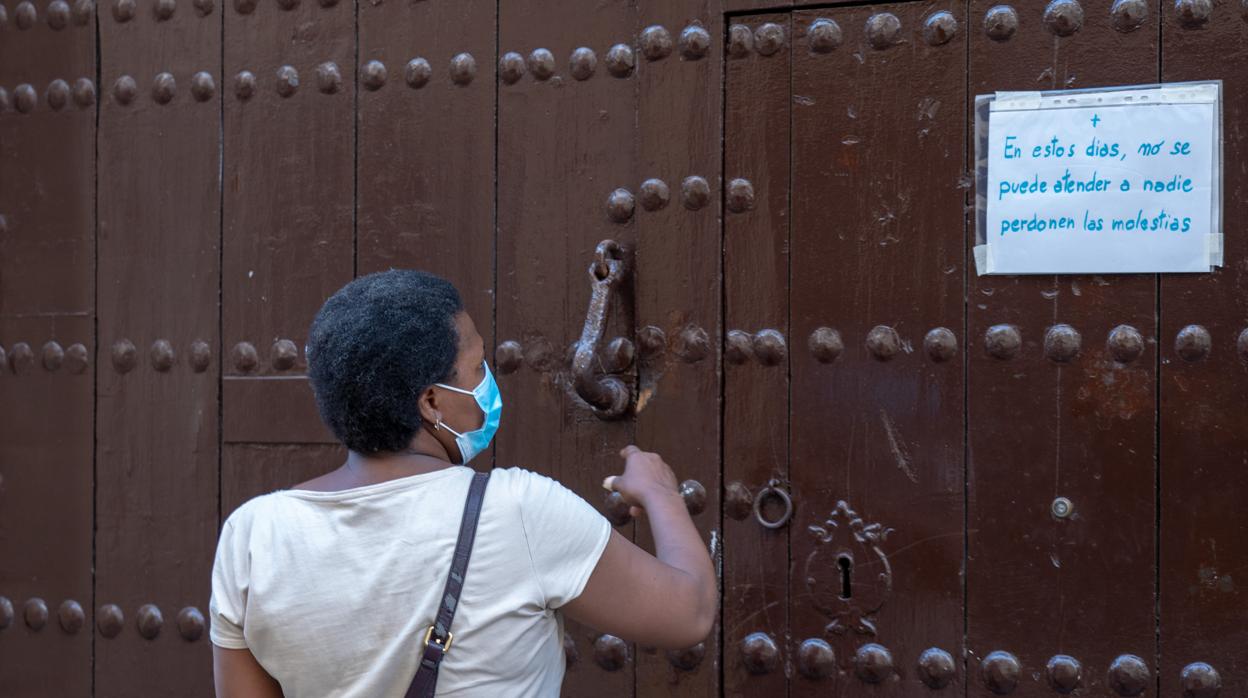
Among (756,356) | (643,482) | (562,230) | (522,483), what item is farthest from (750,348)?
(522,483)

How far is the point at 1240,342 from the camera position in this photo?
6.00 ft

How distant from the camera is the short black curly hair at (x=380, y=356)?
1338 millimetres

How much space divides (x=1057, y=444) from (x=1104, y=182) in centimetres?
38

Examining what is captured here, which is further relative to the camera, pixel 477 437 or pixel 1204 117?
pixel 1204 117

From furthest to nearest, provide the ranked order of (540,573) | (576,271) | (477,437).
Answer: (576,271) < (477,437) < (540,573)

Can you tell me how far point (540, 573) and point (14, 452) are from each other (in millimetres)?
1552

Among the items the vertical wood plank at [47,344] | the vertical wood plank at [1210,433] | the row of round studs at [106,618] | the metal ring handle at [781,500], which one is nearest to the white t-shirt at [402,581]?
the metal ring handle at [781,500]

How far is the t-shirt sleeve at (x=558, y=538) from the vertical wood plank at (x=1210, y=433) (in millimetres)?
918

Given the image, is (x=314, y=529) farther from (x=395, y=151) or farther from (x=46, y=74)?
(x=46, y=74)

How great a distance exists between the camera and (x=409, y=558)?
1.33m

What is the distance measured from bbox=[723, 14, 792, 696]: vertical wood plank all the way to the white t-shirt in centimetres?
70

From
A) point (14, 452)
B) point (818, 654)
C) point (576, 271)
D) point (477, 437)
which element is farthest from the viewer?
point (14, 452)

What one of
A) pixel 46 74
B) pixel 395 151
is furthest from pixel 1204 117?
pixel 46 74

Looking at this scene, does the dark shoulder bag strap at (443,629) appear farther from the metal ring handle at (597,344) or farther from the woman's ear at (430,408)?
the metal ring handle at (597,344)
